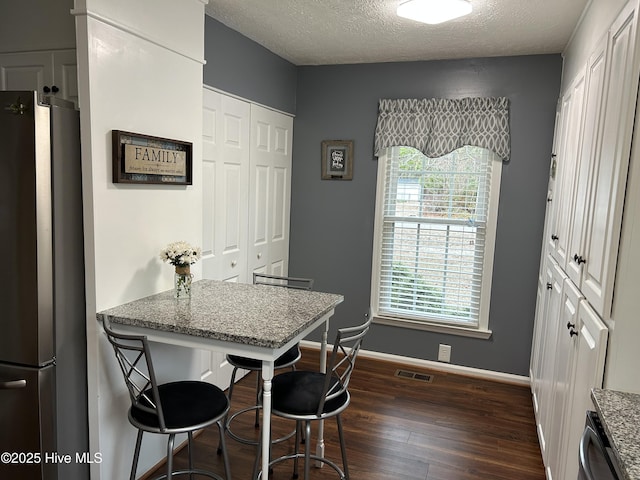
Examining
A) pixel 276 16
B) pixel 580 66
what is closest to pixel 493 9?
pixel 580 66

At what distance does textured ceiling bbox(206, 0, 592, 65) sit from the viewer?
104 inches

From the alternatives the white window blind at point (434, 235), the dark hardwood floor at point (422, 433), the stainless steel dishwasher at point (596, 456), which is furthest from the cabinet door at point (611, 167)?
the white window blind at point (434, 235)

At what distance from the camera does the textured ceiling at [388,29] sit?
8.66ft

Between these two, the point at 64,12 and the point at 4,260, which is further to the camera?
the point at 64,12

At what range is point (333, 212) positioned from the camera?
410cm

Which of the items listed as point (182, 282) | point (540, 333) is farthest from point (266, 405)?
point (540, 333)

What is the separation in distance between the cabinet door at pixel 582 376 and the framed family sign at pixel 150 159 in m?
1.95

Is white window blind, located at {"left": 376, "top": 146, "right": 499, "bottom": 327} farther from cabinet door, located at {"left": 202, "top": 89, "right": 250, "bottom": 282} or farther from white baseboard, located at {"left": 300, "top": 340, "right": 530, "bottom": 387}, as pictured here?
cabinet door, located at {"left": 202, "top": 89, "right": 250, "bottom": 282}

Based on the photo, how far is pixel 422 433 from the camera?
2.89 meters

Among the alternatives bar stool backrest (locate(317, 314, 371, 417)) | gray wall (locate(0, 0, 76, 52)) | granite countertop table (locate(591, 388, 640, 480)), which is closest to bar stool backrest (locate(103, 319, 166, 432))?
bar stool backrest (locate(317, 314, 371, 417))

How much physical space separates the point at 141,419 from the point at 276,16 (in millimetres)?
2330

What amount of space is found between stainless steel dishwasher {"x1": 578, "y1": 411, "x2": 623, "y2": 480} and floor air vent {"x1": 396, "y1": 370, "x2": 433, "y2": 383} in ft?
7.89

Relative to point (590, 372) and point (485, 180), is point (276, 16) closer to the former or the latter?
point (485, 180)

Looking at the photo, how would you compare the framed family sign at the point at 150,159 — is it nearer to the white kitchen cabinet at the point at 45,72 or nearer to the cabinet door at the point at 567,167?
the white kitchen cabinet at the point at 45,72
